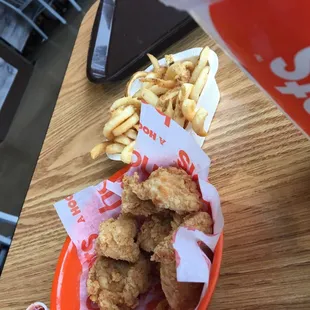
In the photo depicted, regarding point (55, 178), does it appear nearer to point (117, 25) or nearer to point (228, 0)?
point (117, 25)

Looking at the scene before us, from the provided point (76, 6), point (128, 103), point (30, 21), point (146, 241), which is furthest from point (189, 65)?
point (30, 21)

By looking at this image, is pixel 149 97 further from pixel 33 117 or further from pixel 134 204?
pixel 33 117

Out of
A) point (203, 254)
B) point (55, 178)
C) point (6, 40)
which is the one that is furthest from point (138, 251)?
point (6, 40)

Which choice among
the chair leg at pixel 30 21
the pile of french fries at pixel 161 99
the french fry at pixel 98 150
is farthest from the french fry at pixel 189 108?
the chair leg at pixel 30 21

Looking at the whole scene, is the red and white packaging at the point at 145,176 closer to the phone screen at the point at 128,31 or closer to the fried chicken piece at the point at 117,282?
the fried chicken piece at the point at 117,282

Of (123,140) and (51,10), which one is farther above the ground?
(123,140)
